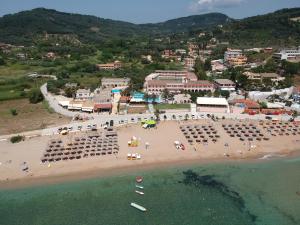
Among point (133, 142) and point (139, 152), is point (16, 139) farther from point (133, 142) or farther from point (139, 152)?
point (139, 152)

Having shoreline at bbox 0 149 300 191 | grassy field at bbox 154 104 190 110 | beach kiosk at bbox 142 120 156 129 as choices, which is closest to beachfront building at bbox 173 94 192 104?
grassy field at bbox 154 104 190 110

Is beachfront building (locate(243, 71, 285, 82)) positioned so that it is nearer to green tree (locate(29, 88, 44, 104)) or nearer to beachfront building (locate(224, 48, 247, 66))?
beachfront building (locate(224, 48, 247, 66))

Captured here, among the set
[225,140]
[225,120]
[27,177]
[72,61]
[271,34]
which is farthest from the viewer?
[271,34]

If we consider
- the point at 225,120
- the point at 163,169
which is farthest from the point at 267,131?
the point at 163,169

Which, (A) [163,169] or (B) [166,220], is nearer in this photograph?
(B) [166,220]

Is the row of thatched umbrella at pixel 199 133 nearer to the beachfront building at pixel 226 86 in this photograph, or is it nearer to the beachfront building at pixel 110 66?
the beachfront building at pixel 226 86

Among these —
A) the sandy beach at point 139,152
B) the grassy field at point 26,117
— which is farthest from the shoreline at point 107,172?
the grassy field at point 26,117

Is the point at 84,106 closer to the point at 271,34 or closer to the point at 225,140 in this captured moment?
the point at 225,140
